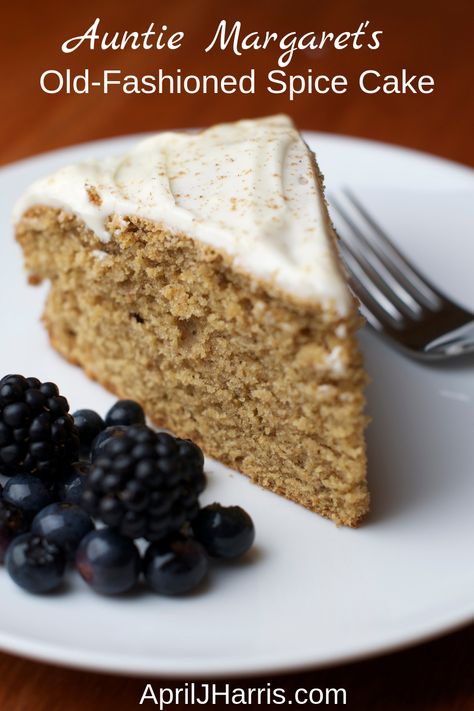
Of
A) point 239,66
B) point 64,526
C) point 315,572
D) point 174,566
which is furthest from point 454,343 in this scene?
point 239,66

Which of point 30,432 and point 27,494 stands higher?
point 30,432

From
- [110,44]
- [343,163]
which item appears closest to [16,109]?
[110,44]

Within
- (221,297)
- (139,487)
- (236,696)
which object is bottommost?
(236,696)

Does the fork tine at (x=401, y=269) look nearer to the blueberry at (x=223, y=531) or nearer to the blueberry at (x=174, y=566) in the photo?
the blueberry at (x=223, y=531)

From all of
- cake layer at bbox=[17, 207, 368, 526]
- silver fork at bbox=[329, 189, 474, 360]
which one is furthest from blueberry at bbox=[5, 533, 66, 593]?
silver fork at bbox=[329, 189, 474, 360]

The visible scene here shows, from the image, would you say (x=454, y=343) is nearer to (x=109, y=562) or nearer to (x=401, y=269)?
(x=401, y=269)

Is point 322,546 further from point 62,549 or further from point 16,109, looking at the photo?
point 16,109
